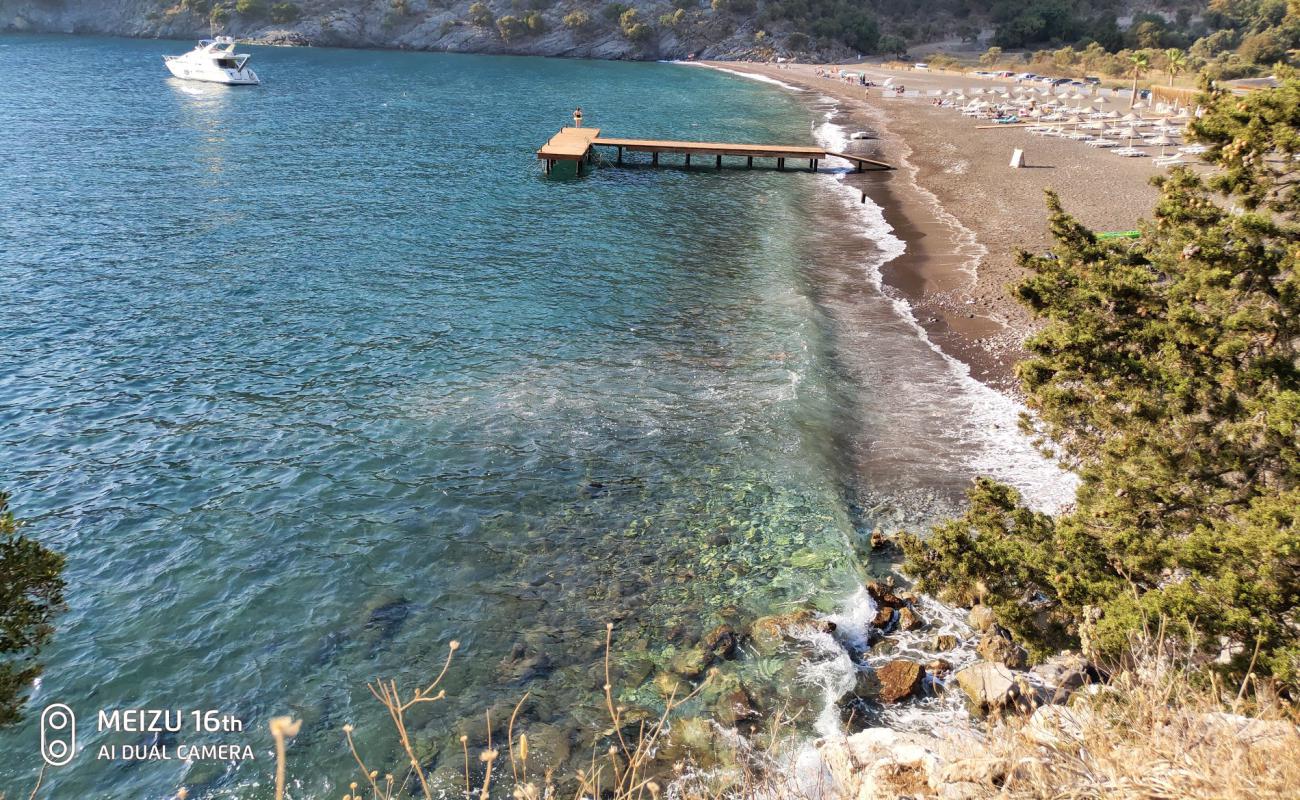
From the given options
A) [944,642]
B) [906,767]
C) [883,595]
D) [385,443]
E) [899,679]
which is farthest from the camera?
[385,443]

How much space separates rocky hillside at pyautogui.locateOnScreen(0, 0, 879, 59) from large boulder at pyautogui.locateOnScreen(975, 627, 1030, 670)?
440ft

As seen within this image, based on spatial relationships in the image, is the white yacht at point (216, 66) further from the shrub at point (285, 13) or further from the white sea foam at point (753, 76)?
the shrub at point (285, 13)

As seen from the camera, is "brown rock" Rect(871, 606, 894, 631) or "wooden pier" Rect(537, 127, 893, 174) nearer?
"brown rock" Rect(871, 606, 894, 631)

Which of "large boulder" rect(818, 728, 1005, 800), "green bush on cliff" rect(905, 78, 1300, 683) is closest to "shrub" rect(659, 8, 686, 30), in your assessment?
"green bush on cliff" rect(905, 78, 1300, 683)

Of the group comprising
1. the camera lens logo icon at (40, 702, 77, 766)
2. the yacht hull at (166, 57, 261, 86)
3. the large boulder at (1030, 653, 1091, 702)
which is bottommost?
the camera lens logo icon at (40, 702, 77, 766)

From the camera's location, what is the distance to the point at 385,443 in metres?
20.0

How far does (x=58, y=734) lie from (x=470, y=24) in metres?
149

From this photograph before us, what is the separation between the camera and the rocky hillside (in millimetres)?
136250

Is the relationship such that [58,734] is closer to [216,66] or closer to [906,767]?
[906,767]

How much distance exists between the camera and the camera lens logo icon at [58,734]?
11.8 meters

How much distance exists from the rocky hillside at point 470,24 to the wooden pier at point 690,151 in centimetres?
8788

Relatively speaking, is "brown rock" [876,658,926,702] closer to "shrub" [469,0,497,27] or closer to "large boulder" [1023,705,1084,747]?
"large boulder" [1023,705,1084,747]

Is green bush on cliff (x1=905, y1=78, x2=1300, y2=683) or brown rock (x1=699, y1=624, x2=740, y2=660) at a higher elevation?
green bush on cliff (x1=905, y1=78, x2=1300, y2=683)

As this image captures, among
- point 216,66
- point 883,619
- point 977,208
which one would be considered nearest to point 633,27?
point 216,66
